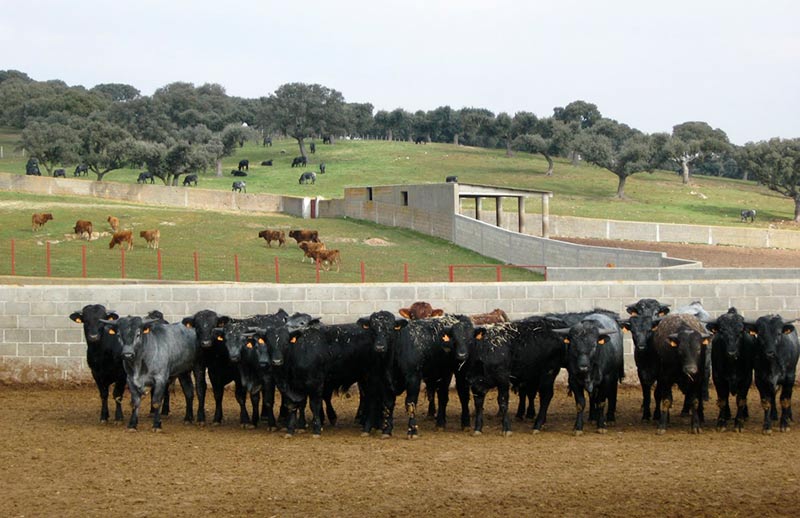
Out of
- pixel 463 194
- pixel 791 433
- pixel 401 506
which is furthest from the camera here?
pixel 463 194

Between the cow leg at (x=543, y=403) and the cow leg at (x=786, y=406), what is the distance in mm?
3305

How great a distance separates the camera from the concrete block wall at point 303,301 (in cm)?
1952

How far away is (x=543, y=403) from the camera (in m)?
15.7

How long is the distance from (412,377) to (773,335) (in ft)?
17.2

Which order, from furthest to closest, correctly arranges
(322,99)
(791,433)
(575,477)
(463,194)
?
(322,99) → (463,194) → (791,433) → (575,477)

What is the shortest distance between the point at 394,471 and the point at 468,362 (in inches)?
147

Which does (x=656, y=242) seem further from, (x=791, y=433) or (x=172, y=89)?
(x=172, y=89)

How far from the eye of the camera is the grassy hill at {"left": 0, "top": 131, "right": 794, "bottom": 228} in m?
78.1

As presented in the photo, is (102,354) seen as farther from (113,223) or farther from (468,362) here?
(113,223)

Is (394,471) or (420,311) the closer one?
(394,471)

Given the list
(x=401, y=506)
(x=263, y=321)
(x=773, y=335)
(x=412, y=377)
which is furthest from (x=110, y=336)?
(x=773, y=335)

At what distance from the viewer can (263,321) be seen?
17016mm

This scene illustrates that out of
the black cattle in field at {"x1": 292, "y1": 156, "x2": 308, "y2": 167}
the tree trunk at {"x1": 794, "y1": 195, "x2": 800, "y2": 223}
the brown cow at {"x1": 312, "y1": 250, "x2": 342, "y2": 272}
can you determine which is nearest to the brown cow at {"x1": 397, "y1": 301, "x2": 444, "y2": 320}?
the brown cow at {"x1": 312, "y1": 250, "x2": 342, "y2": 272}

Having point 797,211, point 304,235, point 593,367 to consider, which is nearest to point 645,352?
point 593,367
